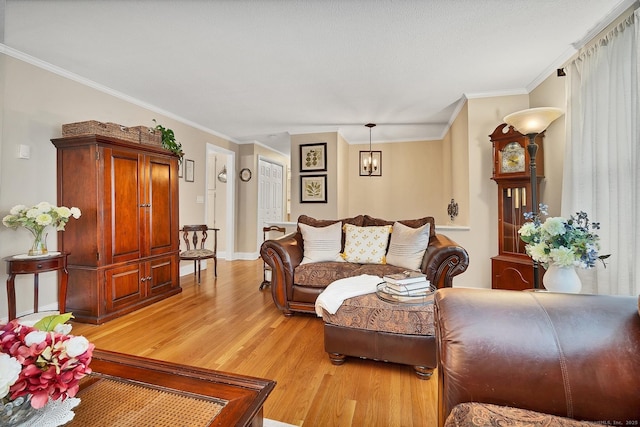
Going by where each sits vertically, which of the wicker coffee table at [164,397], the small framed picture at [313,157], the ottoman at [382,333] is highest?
the small framed picture at [313,157]

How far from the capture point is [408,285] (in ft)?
6.25

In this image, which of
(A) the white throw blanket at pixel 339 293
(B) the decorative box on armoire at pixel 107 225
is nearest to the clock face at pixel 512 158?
(A) the white throw blanket at pixel 339 293

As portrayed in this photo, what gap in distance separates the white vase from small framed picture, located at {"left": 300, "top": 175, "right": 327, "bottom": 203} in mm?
3997

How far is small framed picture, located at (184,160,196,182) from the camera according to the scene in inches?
180

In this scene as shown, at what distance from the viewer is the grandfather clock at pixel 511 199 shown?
2.90m

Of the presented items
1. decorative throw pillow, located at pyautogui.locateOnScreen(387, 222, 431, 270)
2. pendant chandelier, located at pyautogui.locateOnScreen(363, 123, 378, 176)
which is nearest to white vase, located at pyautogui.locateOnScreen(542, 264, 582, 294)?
decorative throw pillow, located at pyautogui.locateOnScreen(387, 222, 431, 270)

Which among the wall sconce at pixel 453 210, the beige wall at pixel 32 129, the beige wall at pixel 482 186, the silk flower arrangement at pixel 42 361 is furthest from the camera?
the wall sconce at pixel 453 210

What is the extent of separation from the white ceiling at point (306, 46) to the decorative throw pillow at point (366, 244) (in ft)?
5.45

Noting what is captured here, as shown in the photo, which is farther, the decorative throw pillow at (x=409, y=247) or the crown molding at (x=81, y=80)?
the decorative throw pillow at (x=409, y=247)

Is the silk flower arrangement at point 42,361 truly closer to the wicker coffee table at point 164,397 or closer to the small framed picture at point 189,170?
the wicker coffee table at point 164,397

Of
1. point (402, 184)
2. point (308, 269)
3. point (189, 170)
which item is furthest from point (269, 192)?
point (308, 269)

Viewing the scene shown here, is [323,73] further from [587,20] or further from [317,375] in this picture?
[317,375]

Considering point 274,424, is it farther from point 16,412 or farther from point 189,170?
point 189,170

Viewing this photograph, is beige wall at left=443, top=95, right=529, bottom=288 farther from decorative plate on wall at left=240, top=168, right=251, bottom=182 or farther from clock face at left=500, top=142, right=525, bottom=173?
decorative plate on wall at left=240, top=168, right=251, bottom=182
